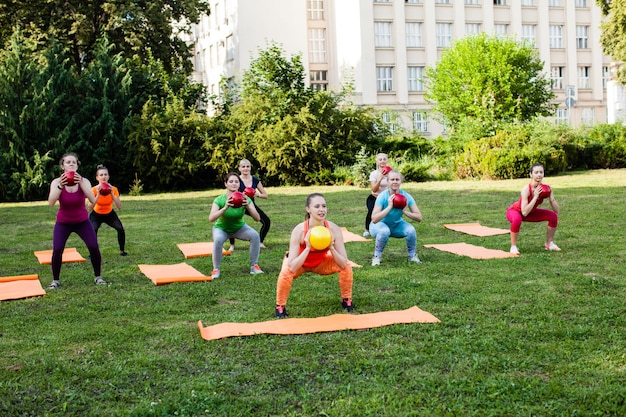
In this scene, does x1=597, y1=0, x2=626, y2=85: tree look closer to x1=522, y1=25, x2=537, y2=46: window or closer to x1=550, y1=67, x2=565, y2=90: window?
x1=522, y1=25, x2=537, y2=46: window

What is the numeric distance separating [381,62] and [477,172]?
26.8 m

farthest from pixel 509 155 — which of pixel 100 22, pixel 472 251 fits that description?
pixel 100 22

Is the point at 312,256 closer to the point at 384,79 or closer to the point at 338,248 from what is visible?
the point at 338,248

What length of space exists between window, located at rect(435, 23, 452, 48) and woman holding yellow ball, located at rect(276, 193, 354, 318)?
49825 mm

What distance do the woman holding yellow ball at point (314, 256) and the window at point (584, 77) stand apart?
185 feet

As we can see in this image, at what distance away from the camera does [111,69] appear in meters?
28.6

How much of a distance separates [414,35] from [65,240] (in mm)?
48313

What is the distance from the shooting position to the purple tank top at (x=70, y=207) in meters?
8.55

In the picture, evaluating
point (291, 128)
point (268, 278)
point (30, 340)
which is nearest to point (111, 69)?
point (291, 128)

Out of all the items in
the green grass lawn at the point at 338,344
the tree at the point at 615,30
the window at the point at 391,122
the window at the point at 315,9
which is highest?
the window at the point at 315,9

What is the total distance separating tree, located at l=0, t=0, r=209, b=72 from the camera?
32.1 m

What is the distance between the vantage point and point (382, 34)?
5266 cm

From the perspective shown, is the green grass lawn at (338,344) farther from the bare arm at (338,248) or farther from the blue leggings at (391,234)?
the bare arm at (338,248)

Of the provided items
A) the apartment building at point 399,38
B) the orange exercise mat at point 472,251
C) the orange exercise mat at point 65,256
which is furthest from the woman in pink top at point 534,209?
the apartment building at point 399,38
